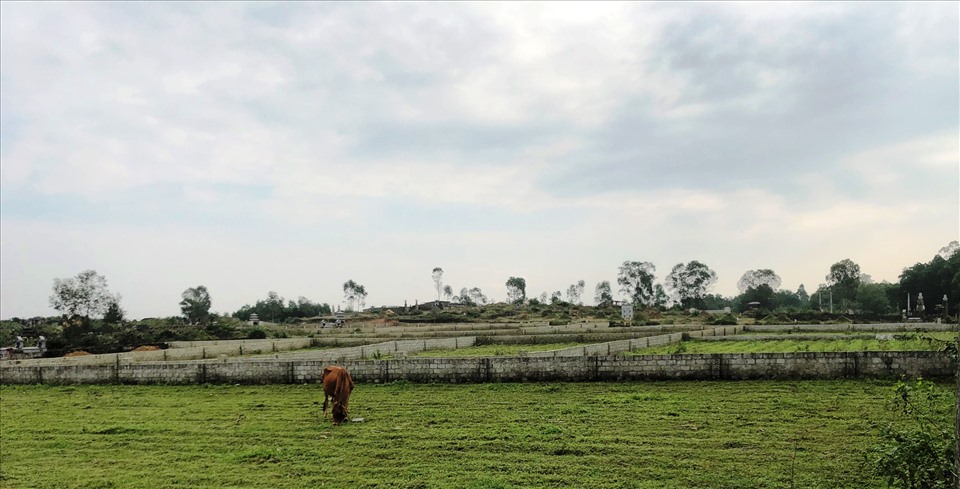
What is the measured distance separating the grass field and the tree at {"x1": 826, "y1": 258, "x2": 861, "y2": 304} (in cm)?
9806

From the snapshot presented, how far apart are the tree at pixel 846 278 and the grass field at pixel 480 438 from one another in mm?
98064

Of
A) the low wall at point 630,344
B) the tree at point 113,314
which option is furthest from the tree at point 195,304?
the low wall at point 630,344

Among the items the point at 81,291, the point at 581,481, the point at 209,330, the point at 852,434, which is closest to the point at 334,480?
the point at 581,481

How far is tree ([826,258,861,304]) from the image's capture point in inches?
3903

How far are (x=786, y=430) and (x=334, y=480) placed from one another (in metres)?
7.05

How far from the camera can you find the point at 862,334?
3089 centimetres

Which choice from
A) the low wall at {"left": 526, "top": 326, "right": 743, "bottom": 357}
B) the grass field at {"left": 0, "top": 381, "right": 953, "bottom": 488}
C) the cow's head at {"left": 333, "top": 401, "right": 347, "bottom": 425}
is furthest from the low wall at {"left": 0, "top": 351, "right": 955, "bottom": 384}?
the cow's head at {"left": 333, "top": 401, "right": 347, "bottom": 425}

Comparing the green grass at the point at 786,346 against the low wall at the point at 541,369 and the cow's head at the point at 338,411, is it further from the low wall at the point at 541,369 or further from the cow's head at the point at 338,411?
the cow's head at the point at 338,411

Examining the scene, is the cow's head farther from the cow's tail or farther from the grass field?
the grass field

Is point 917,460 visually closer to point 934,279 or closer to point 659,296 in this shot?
point 934,279

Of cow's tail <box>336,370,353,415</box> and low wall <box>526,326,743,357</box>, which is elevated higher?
cow's tail <box>336,370,353,415</box>

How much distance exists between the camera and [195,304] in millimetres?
97000

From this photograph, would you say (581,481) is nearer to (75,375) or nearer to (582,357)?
(582,357)

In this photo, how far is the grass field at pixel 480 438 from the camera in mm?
8695
